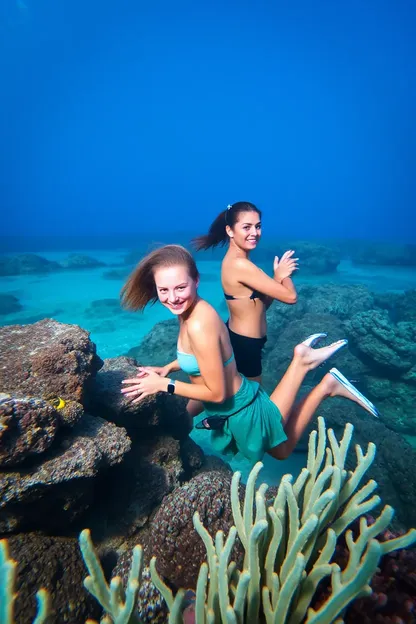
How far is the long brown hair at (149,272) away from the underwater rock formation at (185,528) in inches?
70.1

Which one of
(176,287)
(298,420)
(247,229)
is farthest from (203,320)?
(298,420)

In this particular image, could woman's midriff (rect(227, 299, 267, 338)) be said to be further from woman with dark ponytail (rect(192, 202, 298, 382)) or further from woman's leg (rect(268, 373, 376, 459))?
woman's leg (rect(268, 373, 376, 459))

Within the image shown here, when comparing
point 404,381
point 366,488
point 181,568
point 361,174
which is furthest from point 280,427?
point 361,174

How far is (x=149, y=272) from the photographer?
2764 mm

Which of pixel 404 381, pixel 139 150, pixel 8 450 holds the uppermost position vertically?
pixel 139 150

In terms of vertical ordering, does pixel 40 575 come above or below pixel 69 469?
below

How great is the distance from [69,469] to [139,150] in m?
222

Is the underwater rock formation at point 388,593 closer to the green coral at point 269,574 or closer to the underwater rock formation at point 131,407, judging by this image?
the green coral at point 269,574

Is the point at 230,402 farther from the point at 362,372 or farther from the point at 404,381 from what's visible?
the point at 404,381

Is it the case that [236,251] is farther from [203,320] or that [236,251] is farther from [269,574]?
[269,574]

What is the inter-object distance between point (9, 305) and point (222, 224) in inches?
537

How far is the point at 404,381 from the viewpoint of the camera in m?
7.87

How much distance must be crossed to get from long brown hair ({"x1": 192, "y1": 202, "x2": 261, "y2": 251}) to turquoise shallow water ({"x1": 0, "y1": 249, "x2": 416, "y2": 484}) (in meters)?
3.80

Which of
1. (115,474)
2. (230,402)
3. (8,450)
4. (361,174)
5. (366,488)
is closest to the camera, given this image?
(366,488)
